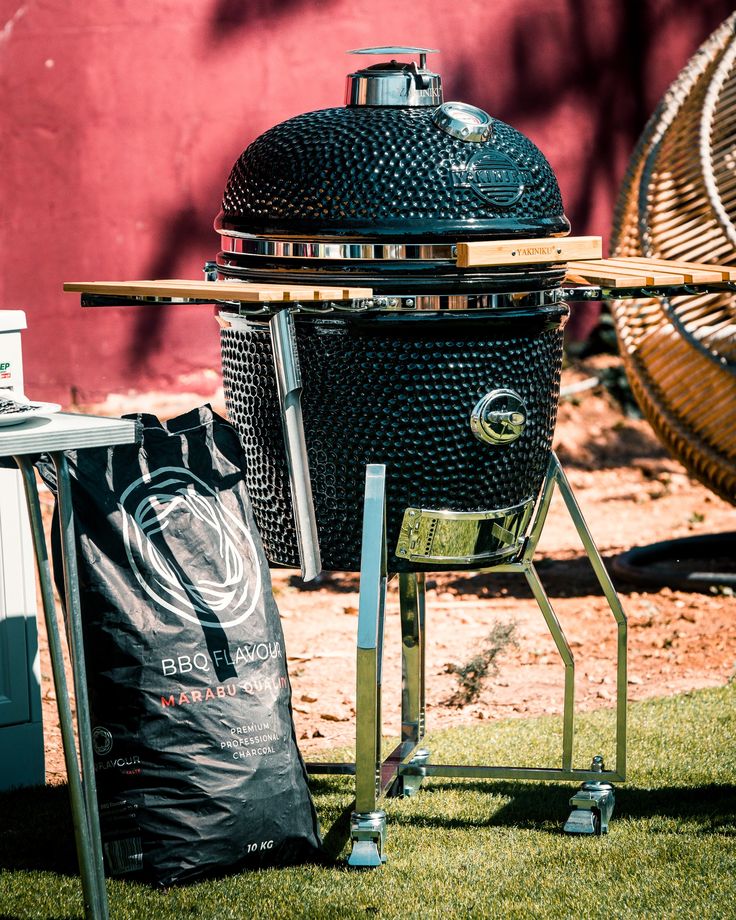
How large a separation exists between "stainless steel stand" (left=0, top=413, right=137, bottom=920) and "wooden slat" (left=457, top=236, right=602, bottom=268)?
0.77m

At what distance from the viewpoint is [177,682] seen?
2.53 meters

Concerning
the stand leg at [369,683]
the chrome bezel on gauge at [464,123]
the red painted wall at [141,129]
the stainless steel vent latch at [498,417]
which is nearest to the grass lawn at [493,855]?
the stand leg at [369,683]

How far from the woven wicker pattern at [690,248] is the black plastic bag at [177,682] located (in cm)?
243

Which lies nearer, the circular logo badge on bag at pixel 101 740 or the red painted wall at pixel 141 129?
the circular logo badge on bag at pixel 101 740

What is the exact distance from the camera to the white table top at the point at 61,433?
6.46ft

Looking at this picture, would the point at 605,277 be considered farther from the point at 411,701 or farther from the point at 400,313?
the point at 411,701

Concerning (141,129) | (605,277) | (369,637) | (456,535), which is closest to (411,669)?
(456,535)

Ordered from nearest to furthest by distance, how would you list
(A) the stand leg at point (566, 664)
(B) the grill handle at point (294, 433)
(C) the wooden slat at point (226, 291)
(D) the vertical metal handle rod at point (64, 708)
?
1. (D) the vertical metal handle rod at point (64, 708)
2. (C) the wooden slat at point (226, 291)
3. (B) the grill handle at point (294, 433)
4. (A) the stand leg at point (566, 664)

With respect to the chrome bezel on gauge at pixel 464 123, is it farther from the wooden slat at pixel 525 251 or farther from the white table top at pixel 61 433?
the white table top at pixel 61 433

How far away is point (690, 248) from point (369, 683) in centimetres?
263

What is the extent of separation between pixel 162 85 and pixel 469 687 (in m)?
3.95

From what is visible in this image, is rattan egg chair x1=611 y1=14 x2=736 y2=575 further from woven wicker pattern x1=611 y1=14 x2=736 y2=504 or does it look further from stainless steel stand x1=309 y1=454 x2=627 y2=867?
stainless steel stand x1=309 y1=454 x2=627 y2=867

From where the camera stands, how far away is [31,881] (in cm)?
256

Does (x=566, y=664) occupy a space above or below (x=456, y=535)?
below
